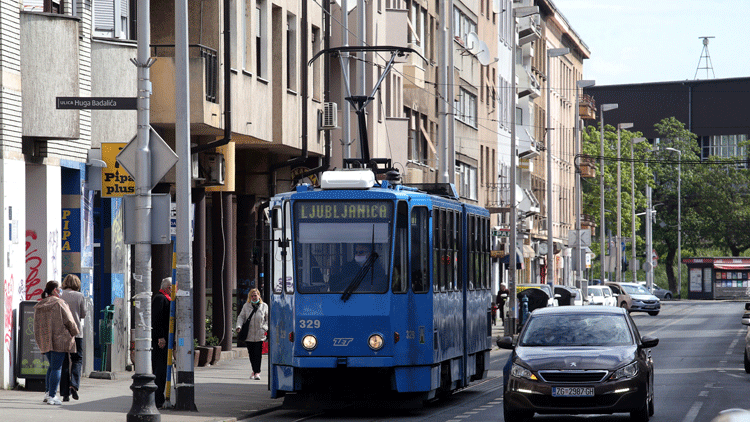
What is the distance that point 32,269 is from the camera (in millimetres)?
22922

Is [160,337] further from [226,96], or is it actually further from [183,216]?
[226,96]

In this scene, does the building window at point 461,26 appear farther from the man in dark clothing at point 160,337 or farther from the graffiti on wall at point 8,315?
the man in dark clothing at point 160,337

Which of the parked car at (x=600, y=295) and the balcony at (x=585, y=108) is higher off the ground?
the balcony at (x=585, y=108)

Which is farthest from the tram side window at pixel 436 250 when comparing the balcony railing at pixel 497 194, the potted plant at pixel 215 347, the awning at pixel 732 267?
the awning at pixel 732 267

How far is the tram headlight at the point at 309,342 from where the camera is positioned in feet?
60.6

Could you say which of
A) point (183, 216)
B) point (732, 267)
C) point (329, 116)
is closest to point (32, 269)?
point (183, 216)

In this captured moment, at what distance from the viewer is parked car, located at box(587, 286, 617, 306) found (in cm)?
6259

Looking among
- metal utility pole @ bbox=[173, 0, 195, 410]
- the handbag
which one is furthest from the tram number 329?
the handbag

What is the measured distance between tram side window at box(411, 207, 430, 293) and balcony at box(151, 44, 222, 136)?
25.7ft

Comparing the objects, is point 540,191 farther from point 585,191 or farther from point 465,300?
point 465,300

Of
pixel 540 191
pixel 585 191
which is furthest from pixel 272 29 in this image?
pixel 585 191

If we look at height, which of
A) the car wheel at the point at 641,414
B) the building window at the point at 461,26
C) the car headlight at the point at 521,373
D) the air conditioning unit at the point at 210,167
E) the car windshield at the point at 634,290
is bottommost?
the car windshield at the point at 634,290

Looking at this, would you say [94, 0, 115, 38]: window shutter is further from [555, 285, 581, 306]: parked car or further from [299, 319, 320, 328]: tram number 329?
[555, 285, 581, 306]: parked car

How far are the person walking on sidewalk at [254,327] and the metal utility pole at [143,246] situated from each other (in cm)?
868
